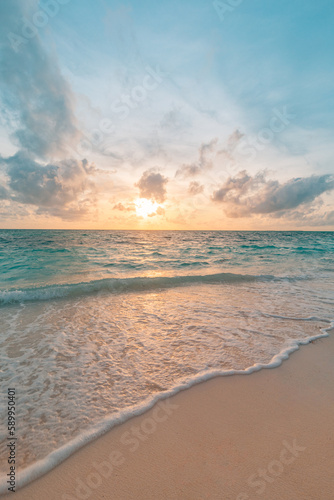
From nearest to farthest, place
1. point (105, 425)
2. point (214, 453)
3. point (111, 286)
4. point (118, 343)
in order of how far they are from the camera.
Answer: point (214, 453) < point (105, 425) < point (118, 343) < point (111, 286)

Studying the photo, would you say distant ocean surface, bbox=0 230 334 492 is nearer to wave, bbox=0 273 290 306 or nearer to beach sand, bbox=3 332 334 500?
wave, bbox=0 273 290 306

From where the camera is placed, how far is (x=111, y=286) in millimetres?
10156

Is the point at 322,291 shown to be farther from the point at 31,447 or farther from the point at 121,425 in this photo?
the point at 31,447

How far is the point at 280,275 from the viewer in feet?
42.5

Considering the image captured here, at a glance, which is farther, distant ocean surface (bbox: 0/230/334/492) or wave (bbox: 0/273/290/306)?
wave (bbox: 0/273/290/306)

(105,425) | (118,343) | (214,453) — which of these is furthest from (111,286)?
(214,453)

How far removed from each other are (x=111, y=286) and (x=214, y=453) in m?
8.37

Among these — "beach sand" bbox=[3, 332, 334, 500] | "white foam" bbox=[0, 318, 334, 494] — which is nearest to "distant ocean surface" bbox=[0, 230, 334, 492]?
"white foam" bbox=[0, 318, 334, 494]

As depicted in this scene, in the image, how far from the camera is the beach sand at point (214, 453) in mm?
2037

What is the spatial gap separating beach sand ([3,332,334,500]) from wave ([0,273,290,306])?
7.07m

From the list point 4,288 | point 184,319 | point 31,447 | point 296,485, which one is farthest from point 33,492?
point 4,288

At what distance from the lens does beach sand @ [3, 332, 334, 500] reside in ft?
6.68

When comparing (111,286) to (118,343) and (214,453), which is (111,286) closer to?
(118,343)

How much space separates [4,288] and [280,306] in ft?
35.8
